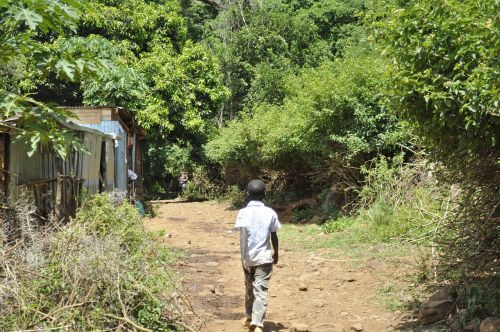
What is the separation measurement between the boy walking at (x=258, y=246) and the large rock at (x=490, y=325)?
7.04 ft

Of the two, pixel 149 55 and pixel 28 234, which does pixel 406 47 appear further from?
pixel 149 55

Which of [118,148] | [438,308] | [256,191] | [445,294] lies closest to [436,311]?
[438,308]

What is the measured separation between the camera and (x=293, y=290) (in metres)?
8.88

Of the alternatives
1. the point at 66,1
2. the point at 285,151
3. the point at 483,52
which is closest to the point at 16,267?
the point at 66,1

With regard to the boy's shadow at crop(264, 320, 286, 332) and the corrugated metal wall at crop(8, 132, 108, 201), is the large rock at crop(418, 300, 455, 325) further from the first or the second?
the corrugated metal wall at crop(8, 132, 108, 201)

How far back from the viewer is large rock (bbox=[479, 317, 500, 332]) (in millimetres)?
5422

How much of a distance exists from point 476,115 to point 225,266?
637cm

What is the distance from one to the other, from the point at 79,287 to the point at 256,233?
1899mm

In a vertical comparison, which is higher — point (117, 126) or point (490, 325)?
point (117, 126)

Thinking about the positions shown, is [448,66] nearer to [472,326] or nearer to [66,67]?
[472,326]

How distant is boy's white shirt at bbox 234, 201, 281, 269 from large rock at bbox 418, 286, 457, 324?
5.84 ft

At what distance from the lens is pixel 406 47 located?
6035 mm

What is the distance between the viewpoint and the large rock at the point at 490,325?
17.8ft

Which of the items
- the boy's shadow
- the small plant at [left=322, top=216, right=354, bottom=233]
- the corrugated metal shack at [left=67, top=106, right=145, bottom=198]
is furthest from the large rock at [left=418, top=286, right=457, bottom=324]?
the corrugated metal shack at [left=67, top=106, right=145, bottom=198]
